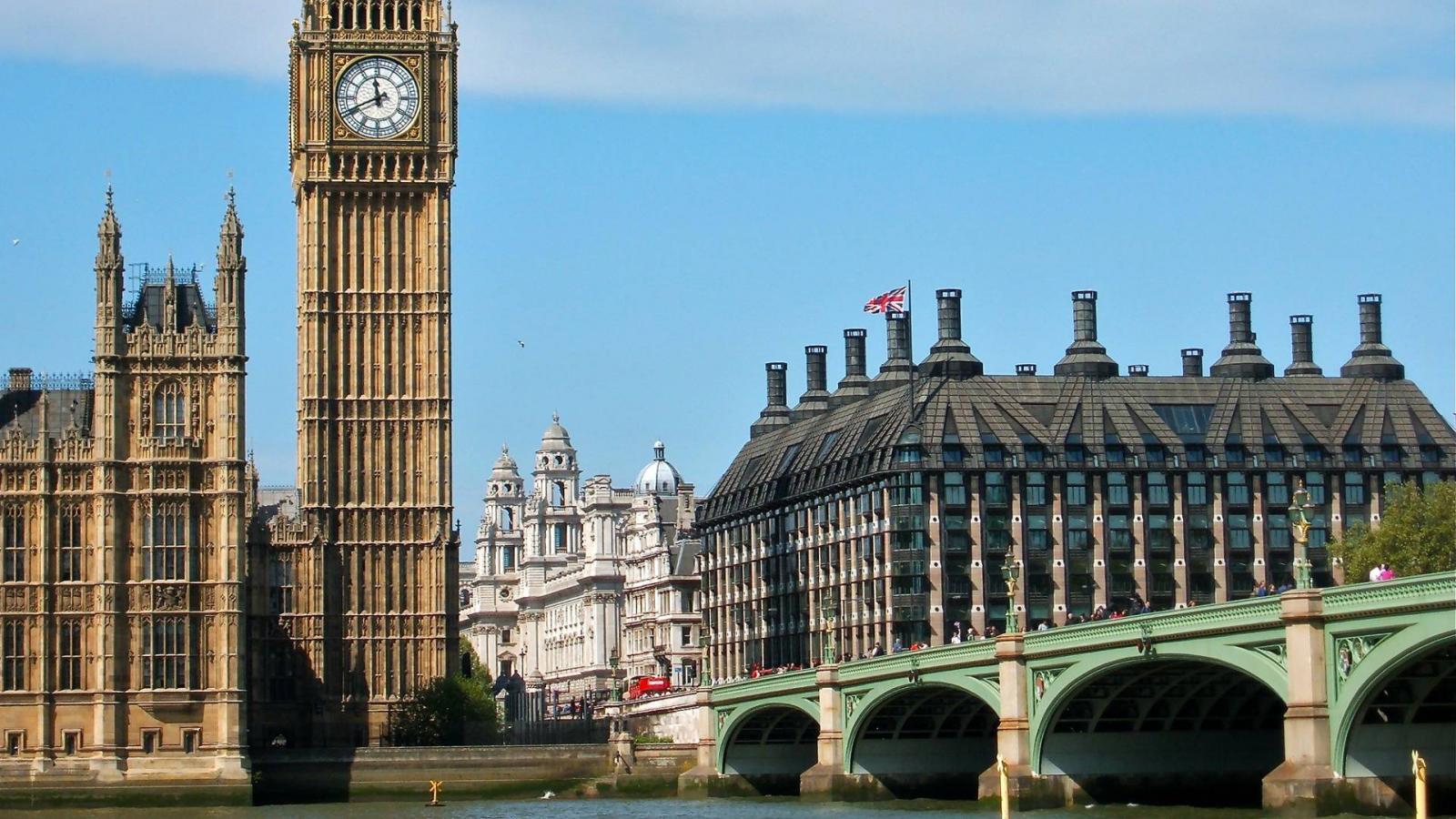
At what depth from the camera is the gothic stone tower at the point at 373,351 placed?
413ft

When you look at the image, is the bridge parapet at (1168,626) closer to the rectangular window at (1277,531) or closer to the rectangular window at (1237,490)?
the rectangular window at (1237,490)

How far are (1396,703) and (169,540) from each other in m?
54.2

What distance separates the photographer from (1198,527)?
5344 inches

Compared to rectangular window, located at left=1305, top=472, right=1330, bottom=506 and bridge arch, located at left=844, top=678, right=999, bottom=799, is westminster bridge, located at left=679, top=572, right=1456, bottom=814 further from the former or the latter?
rectangular window, located at left=1305, top=472, right=1330, bottom=506

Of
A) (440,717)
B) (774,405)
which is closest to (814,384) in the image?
(774,405)

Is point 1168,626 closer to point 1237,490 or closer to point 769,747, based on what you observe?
point 769,747

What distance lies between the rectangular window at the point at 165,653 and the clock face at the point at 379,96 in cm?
2657

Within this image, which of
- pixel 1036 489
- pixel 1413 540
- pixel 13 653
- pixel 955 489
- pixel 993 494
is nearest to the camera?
pixel 1413 540

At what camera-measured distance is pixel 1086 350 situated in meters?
141

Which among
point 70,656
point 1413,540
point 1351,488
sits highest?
point 1351,488

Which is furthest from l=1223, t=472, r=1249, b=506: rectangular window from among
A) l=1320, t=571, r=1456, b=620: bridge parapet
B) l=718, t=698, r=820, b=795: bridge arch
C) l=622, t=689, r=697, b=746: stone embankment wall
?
l=1320, t=571, r=1456, b=620: bridge parapet

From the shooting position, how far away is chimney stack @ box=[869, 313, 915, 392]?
149375 millimetres

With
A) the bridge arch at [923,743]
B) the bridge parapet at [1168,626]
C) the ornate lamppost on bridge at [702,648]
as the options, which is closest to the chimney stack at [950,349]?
the ornate lamppost on bridge at [702,648]

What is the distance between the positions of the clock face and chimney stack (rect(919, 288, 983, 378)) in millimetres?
27477
